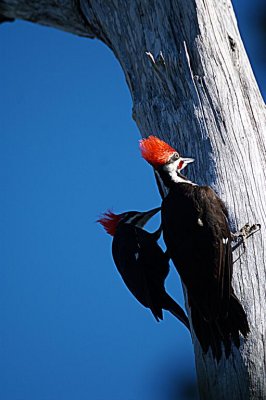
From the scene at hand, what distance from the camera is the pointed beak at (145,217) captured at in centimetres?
440

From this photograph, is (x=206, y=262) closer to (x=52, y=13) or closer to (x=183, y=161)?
(x=183, y=161)

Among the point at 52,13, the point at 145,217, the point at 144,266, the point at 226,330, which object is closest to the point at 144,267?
the point at 144,266

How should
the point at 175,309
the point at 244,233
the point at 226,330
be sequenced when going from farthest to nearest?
the point at 175,309, the point at 244,233, the point at 226,330

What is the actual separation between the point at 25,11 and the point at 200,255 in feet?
6.40

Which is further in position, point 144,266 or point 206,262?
point 144,266

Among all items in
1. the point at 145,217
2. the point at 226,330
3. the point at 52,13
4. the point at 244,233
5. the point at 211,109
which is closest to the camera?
the point at 226,330

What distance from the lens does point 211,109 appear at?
391cm

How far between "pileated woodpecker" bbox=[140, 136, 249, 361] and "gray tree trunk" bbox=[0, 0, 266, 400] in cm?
9

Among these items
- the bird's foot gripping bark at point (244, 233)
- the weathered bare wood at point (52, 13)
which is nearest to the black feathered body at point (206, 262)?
the bird's foot gripping bark at point (244, 233)

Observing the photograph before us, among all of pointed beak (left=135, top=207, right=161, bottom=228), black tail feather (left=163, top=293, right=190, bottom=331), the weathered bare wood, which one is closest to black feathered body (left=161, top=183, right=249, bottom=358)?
black tail feather (left=163, top=293, right=190, bottom=331)

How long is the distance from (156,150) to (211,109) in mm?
349

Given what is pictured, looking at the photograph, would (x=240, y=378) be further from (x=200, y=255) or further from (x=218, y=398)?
(x=200, y=255)

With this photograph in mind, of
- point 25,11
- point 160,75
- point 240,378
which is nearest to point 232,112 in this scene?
point 160,75

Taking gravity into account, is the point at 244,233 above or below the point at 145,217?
below
